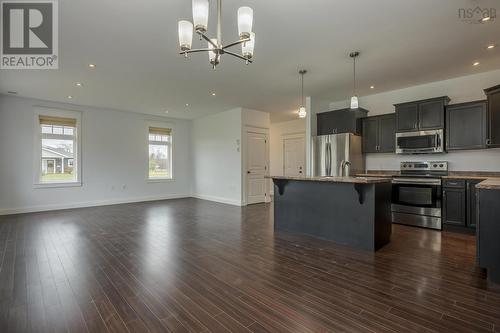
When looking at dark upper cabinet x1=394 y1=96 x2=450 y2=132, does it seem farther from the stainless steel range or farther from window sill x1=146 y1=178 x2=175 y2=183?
window sill x1=146 y1=178 x2=175 y2=183

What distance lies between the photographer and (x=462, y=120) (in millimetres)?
4410

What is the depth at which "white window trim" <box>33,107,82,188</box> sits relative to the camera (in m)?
6.15

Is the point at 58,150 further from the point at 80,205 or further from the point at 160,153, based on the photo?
the point at 160,153

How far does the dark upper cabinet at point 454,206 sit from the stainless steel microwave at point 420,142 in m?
0.84

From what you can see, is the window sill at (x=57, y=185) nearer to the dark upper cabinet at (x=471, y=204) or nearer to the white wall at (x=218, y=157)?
the white wall at (x=218, y=157)

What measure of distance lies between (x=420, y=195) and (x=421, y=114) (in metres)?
1.60

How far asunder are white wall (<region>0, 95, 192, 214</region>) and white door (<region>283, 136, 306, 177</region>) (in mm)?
3646

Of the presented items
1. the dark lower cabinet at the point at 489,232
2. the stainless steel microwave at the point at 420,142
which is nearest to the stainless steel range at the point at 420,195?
the stainless steel microwave at the point at 420,142

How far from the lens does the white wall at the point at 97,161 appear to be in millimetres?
5852

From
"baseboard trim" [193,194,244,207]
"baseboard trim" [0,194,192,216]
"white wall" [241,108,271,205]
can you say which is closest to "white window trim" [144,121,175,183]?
"baseboard trim" [0,194,192,216]

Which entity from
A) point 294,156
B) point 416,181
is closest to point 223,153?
point 294,156

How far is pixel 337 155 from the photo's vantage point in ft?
18.1

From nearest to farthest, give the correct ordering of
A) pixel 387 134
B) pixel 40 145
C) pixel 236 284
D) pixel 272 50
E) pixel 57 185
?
pixel 236 284 → pixel 272 50 → pixel 387 134 → pixel 40 145 → pixel 57 185

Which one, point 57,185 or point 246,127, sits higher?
point 246,127
